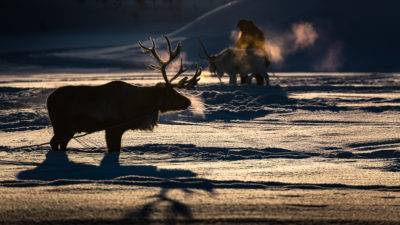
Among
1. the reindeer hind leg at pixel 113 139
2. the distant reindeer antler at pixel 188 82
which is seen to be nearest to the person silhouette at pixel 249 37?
the distant reindeer antler at pixel 188 82

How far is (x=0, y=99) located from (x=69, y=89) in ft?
25.6

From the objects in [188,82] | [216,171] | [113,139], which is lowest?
[216,171]

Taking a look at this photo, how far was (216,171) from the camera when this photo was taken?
5734 mm

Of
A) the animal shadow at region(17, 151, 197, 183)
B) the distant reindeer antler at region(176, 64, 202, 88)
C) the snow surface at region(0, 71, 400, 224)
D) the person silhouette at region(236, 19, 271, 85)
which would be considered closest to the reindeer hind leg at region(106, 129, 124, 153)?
the snow surface at region(0, 71, 400, 224)

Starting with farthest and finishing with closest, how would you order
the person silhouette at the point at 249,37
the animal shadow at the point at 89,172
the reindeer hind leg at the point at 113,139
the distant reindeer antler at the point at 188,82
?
the person silhouette at the point at 249,37 → the distant reindeer antler at the point at 188,82 → the reindeer hind leg at the point at 113,139 → the animal shadow at the point at 89,172

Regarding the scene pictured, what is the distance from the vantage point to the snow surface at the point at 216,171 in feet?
13.6

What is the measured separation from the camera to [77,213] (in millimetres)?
4113

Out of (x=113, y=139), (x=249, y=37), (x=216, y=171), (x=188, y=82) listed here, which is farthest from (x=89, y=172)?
(x=249, y=37)

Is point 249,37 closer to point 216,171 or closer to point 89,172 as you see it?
point 216,171

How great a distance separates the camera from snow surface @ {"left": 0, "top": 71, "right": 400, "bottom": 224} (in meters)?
4.15

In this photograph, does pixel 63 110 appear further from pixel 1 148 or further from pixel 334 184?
pixel 334 184

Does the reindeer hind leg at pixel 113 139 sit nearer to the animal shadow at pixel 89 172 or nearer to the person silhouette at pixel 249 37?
the animal shadow at pixel 89 172

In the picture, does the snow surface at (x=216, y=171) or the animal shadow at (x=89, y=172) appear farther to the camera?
the animal shadow at (x=89, y=172)

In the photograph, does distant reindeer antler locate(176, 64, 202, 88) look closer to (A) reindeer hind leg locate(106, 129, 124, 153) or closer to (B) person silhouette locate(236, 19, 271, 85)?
(A) reindeer hind leg locate(106, 129, 124, 153)
